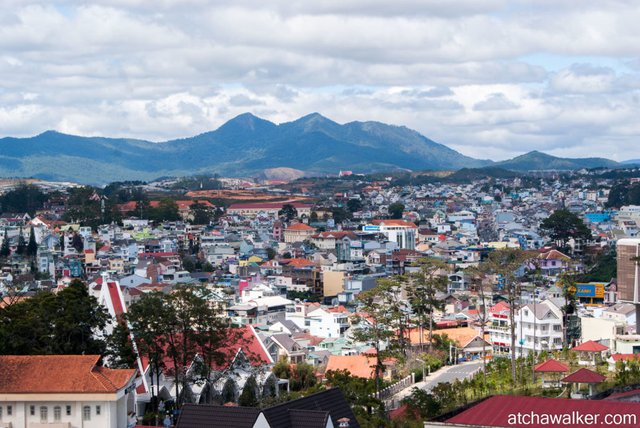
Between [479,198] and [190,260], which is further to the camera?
[479,198]

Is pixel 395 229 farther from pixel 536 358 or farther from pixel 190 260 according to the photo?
Result: pixel 536 358

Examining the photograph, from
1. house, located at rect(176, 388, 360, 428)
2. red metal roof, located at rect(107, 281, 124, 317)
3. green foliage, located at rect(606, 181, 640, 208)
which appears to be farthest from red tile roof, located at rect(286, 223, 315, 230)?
house, located at rect(176, 388, 360, 428)

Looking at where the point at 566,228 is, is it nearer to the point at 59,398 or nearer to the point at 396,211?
the point at 396,211

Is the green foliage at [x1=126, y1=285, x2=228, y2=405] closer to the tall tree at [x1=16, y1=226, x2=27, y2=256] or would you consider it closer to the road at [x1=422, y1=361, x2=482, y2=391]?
Answer: the road at [x1=422, y1=361, x2=482, y2=391]

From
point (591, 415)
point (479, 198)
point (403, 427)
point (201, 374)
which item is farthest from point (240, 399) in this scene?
point (479, 198)

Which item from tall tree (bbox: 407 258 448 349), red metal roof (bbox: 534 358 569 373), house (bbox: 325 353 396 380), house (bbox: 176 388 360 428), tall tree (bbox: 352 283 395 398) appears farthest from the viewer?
tall tree (bbox: 407 258 448 349)

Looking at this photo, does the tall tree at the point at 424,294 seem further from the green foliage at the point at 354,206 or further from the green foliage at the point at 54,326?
the green foliage at the point at 354,206

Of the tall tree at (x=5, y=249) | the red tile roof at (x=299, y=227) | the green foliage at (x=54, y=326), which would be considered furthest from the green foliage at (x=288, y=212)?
the green foliage at (x=54, y=326)
